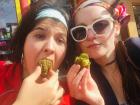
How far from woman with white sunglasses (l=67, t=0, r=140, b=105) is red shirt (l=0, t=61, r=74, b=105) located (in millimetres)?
277

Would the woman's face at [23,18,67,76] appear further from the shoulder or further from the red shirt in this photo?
the shoulder

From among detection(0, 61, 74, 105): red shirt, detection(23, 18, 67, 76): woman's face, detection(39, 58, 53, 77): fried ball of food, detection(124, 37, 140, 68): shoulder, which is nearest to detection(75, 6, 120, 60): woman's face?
detection(124, 37, 140, 68): shoulder

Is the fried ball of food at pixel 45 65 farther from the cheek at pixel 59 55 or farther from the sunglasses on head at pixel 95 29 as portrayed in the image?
the sunglasses on head at pixel 95 29

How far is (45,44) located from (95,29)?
0.43m

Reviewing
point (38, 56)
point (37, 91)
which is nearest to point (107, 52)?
point (38, 56)

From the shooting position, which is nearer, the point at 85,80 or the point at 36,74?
the point at 36,74

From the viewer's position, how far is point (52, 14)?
68.5 inches

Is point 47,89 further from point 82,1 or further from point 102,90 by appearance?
point 82,1

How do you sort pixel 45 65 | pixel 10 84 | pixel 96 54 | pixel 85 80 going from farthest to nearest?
pixel 96 54, pixel 10 84, pixel 85 80, pixel 45 65

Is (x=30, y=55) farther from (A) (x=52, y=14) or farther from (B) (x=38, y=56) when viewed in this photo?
(A) (x=52, y=14)

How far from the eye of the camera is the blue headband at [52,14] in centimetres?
173

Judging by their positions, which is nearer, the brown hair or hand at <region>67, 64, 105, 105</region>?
hand at <region>67, 64, 105, 105</region>

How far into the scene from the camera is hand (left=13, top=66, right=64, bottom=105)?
4.08ft

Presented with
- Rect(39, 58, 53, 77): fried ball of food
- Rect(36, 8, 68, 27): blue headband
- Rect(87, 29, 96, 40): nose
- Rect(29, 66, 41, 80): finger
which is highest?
Rect(36, 8, 68, 27): blue headband
